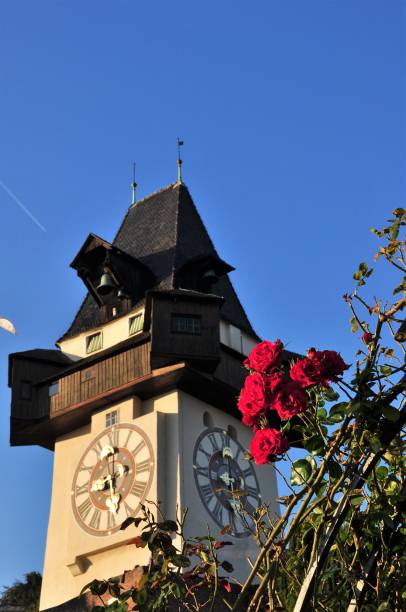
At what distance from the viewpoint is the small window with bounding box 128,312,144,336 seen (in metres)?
17.5

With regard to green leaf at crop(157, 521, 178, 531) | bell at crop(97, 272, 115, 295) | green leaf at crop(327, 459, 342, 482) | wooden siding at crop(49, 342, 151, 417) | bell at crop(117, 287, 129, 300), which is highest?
bell at crop(97, 272, 115, 295)

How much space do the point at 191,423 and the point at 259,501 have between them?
1.69m

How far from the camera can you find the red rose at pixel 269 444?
13.5 feet

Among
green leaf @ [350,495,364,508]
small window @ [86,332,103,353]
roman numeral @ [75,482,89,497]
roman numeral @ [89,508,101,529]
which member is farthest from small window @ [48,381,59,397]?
green leaf @ [350,495,364,508]

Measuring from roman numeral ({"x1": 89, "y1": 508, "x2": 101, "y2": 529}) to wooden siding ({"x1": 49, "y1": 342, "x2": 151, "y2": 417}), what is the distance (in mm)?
2022

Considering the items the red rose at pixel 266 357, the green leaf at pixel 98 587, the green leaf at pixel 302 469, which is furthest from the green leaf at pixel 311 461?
the green leaf at pixel 98 587

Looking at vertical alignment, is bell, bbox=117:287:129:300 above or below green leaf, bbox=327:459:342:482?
above

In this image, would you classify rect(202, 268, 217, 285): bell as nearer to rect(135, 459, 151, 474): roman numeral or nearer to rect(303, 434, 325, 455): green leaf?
rect(135, 459, 151, 474): roman numeral

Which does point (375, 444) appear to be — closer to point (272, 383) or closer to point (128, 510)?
point (272, 383)

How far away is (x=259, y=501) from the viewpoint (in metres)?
16.5

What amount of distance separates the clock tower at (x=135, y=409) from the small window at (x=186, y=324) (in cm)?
2

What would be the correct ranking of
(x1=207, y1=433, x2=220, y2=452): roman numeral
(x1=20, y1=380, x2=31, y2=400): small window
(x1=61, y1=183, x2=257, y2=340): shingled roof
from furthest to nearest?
(x1=61, y1=183, x2=257, y2=340): shingled roof
(x1=20, y1=380, x2=31, y2=400): small window
(x1=207, y1=433, x2=220, y2=452): roman numeral

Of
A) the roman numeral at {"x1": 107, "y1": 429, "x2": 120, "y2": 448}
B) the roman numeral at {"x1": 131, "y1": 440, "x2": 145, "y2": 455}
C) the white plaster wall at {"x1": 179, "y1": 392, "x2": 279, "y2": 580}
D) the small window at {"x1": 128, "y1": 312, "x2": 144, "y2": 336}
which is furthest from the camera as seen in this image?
the small window at {"x1": 128, "y1": 312, "x2": 144, "y2": 336}

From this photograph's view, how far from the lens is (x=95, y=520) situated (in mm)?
15742
